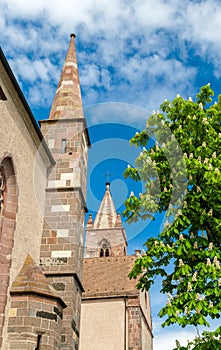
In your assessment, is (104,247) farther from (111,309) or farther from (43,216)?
(43,216)

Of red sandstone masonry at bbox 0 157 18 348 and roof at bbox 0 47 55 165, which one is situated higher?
roof at bbox 0 47 55 165

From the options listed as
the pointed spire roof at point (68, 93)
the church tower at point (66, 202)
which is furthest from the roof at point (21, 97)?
the pointed spire roof at point (68, 93)

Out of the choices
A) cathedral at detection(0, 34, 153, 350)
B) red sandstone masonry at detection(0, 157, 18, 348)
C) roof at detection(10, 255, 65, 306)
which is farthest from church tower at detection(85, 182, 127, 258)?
red sandstone masonry at detection(0, 157, 18, 348)

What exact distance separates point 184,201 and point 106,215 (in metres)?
33.0

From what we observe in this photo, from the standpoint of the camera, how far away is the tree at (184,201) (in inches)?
313

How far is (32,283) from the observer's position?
372 inches

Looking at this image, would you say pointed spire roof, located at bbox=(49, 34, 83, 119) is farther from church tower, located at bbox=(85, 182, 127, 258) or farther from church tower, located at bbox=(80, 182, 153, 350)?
church tower, located at bbox=(85, 182, 127, 258)

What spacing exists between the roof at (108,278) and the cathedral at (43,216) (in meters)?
12.6

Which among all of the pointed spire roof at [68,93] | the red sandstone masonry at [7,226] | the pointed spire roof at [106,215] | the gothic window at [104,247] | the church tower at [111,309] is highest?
the pointed spire roof at [106,215]

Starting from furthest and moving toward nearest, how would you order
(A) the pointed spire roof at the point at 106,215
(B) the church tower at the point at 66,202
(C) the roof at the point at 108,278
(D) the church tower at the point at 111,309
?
(A) the pointed spire roof at the point at 106,215 → (C) the roof at the point at 108,278 → (D) the church tower at the point at 111,309 → (B) the church tower at the point at 66,202

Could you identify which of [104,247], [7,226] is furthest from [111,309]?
[7,226]

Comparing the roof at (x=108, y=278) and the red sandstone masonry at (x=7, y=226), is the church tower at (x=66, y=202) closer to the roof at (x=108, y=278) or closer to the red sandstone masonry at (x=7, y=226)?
the red sandstone masonry at (x=7, y=226)

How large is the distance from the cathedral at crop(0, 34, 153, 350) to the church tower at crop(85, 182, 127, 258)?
2529 cm

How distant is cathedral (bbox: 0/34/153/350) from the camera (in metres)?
9.13
